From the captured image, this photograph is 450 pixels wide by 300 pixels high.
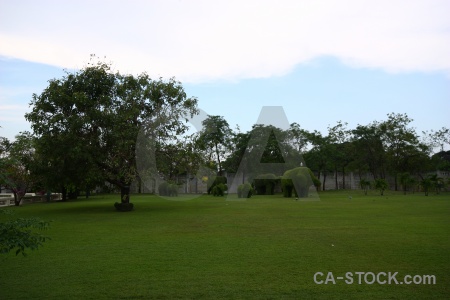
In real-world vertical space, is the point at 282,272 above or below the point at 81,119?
below

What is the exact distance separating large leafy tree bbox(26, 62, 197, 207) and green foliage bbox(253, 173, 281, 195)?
19.6m

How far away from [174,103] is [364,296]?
58.0 feet

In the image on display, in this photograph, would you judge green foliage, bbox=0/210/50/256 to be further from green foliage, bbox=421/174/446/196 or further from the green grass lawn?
green foliage, bbox=421/174/446/196

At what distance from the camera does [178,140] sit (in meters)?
21.9

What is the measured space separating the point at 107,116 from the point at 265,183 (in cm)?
2360

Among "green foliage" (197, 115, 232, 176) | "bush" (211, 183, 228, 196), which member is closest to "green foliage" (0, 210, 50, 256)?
"bush" (211, 183, 228, 196)

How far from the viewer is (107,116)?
19.8 metres

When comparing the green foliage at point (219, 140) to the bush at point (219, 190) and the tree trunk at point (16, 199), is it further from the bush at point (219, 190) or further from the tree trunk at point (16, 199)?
the tree trunk at point (16, 199)

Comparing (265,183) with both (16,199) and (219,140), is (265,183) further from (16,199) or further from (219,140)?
(16,199)

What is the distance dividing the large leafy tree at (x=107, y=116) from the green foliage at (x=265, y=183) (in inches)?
770

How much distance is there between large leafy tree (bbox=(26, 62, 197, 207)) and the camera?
65.0ft

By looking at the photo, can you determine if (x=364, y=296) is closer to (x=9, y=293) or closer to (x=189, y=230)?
(x=9, y=293)

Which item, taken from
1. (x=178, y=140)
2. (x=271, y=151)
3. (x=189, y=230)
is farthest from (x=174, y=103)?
(x=271, y=151)

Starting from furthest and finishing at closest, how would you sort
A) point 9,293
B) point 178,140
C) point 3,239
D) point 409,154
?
1. point 409,154
2. point 178,140
3. point 9,293
4. point 3,239
